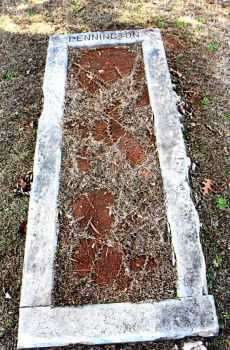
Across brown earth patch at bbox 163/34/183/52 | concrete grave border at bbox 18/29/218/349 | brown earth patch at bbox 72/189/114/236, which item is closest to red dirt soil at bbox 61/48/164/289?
brown earth patch at bbox 72/189/114/236

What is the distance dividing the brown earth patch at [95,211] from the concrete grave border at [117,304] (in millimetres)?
215

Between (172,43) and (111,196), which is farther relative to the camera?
(172,43)

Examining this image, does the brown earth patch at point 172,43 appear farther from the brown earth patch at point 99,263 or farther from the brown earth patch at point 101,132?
the brown earth patch at point 99,263

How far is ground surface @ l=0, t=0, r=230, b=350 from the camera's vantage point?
155 inches

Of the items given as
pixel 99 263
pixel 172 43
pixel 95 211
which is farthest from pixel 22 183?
pixel 172 43

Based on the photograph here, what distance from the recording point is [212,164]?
464 centimetres

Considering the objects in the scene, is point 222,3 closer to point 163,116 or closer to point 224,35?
point 224,35

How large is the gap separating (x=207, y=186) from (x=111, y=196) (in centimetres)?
90

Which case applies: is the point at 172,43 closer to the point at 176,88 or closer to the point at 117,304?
the point at 176,88

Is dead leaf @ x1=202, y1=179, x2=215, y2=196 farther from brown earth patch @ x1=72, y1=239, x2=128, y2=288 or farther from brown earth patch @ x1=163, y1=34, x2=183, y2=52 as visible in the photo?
brown earth patch @ x1=163, y1=34, x2=183, y2=52

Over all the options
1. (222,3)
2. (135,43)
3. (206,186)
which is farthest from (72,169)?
(222,3)

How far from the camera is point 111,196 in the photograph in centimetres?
419

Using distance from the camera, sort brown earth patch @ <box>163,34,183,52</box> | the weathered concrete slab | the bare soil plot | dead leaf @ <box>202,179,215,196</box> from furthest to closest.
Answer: brown earth patch @ <box>163,34,183,52</box>
dead leaf @ <box>202,179,215,196</box>
the bare soil plot
the weathered concrete slab

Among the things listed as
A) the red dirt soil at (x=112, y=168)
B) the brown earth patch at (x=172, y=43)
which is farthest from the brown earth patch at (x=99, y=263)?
the brown earth patch at (x=172, y=43)
